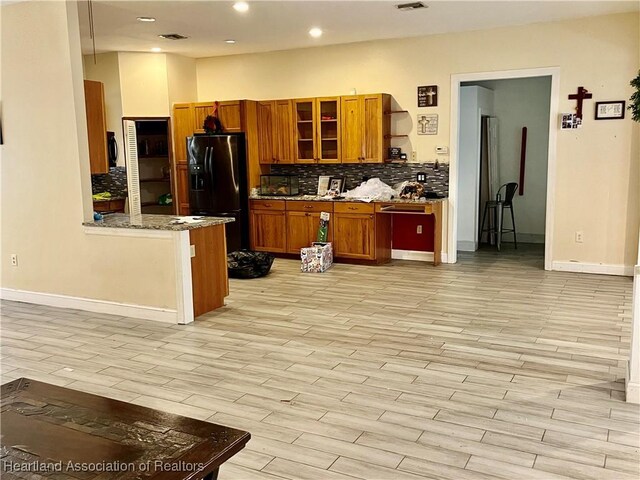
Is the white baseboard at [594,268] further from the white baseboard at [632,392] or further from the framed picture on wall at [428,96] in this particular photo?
the white baseboard at [632,392]

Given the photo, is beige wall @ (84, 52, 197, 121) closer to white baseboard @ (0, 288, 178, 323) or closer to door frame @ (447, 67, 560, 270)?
white baseboard @ (0, 288, 178, 323)

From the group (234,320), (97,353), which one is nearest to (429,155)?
(234,320)

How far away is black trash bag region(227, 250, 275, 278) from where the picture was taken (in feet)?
21.5

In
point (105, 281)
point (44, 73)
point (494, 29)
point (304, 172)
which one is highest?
point (494, 29)

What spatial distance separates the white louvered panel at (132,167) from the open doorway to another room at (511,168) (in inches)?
182

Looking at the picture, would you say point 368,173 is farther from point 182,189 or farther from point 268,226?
point 182,189

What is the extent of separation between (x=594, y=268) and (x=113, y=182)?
656 cm

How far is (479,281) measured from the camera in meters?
6.19

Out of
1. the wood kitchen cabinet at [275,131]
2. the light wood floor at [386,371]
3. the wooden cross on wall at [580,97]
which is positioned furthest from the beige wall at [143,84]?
the wooden cross on wall at [580,97]

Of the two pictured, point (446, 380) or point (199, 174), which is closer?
point (446, 380)

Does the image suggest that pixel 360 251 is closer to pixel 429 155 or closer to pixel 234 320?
pixel 429 155

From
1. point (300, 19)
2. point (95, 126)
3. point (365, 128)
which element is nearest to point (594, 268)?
point (365, 128)

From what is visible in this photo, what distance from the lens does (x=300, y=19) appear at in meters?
6.02

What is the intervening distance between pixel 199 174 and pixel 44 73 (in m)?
2.80
